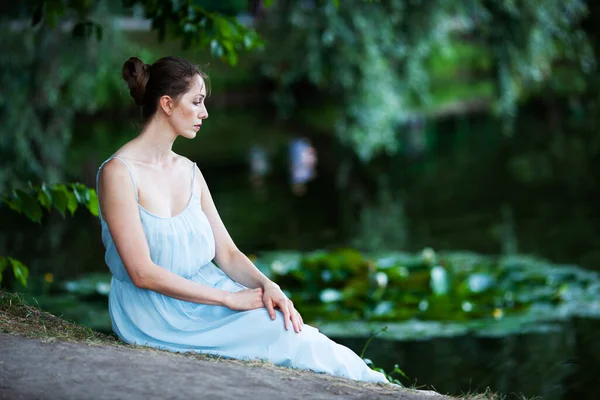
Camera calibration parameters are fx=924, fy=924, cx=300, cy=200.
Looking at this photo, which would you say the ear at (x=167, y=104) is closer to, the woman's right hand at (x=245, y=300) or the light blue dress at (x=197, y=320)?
the light blue dress at (x=197, y=320)

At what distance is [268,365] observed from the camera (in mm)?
3107

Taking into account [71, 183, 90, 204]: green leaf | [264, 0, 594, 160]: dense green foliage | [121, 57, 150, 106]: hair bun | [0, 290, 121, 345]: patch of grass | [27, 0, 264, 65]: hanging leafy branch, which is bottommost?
[0, 290, 121, 345]: patch of grass

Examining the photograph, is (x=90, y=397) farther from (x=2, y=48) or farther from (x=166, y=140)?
(x=2, y=48)

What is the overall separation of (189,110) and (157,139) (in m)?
0.16

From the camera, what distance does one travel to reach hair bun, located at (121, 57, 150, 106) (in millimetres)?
3328

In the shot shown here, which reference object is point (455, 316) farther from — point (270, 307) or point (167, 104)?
point (167, 104)

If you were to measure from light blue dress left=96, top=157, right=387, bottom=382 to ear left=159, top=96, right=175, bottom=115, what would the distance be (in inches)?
10.2

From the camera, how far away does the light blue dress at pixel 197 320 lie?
3.15m

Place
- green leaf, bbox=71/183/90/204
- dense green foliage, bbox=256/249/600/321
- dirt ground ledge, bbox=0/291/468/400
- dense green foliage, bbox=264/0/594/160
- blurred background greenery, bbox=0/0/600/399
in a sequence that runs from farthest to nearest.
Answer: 1. dense green foliage, bbox=264/0/594/160
2. dense green foliage, bbox=256/249/600/321
3. blurred background greenery, bbox=0/0/600/399
4. green leaf, bbox=71/183/90/204
5. dirt ground ledge, bbox=0/291/468/400

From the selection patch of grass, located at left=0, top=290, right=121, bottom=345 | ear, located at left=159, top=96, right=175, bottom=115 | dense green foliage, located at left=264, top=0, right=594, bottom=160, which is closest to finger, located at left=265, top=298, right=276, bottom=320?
patch of grass, located at left=0, top=290, right=121, bottom=345

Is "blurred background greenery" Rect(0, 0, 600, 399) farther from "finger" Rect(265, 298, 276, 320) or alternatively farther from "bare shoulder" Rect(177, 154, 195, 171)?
"finger" Rect(265, 298, 276, 320)

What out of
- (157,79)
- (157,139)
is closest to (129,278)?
(157,139)

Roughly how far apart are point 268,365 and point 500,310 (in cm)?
357

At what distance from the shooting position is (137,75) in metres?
3.33
